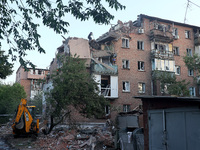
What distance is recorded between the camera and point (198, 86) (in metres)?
34.2

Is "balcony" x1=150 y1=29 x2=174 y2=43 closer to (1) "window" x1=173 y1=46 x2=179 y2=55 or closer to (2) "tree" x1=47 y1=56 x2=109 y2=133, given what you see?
(1) "window" x1=173 y1=46 x2=179 y2=55

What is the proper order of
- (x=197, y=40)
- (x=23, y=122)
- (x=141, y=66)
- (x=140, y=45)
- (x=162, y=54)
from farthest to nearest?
(x=197, y=40) < (x=140, y=45) < (x=162, y=54) < (x=141, y=66) < (x=23, y=122)

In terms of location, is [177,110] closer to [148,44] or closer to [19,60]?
[19,60]

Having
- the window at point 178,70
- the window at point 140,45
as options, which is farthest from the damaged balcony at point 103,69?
the window at point 178,70

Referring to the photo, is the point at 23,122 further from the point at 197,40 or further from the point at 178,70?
the point at 197,40

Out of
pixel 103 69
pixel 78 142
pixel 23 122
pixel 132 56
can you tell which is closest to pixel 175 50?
pixel 132 56

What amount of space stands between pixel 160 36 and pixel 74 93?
59.5 ft

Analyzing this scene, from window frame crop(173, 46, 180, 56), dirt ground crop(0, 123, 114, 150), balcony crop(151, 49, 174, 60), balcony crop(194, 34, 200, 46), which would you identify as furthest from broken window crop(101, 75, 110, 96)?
balcony crop(194, 34, 200, 46)

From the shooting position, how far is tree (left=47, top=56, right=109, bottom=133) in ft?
60.4

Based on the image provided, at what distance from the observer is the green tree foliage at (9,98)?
34375mm

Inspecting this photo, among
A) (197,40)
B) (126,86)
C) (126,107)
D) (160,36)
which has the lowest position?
(126,107)

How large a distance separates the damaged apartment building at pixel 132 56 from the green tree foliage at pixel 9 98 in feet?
31.6

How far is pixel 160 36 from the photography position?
31469 millimetres

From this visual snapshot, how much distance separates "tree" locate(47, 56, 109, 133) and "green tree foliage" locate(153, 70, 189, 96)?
1063 centimetres
